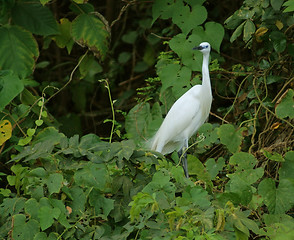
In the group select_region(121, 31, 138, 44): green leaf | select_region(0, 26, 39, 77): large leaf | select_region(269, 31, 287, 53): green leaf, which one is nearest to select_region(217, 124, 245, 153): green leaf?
select_region(269, 31, 287, 53): green leaf

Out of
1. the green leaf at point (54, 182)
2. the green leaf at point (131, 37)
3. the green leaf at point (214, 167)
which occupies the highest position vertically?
the green leaf at point (54, 182)

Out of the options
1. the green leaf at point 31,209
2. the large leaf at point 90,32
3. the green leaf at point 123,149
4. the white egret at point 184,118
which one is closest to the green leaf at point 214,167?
the white egret at point 184,118

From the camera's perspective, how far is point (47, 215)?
2.35 meters

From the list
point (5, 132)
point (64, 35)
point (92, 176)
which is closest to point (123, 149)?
point (92, 176)

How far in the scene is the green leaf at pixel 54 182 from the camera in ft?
7.81

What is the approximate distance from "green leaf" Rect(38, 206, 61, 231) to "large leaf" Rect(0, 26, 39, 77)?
48.5 inches

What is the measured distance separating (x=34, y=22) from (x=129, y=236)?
1.60 meters

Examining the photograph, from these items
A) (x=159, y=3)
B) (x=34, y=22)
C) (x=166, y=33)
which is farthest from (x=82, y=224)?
(x=166, y=33)

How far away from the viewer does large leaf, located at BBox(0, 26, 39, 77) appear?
340cm

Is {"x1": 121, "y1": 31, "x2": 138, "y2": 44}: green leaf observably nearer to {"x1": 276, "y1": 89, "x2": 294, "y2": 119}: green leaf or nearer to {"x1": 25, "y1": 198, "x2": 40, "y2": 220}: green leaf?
{"x1": 276, "y1": 89, "x2": 294, "y2": 119}: green leaf

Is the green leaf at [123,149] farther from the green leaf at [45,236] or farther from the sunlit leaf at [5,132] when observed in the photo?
the sunlit leaf at [5,132]

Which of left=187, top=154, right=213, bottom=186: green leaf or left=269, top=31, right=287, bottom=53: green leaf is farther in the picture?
left=269, top=31, right=287, bottom=53: green leaf

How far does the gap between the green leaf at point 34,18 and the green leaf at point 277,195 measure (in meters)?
1.54

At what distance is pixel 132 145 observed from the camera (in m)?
2.43
